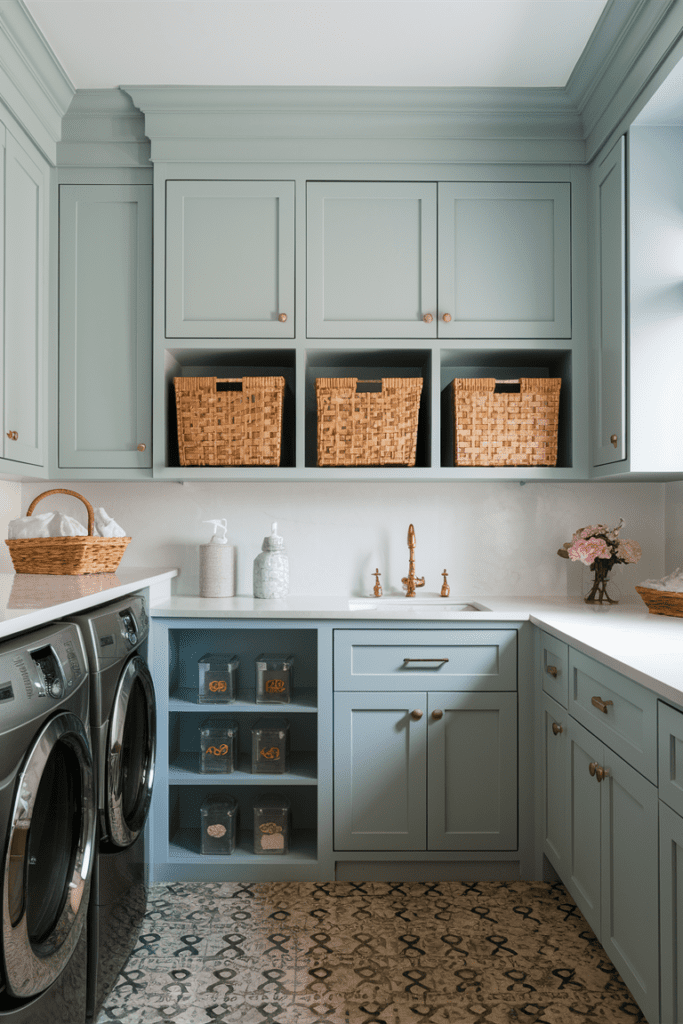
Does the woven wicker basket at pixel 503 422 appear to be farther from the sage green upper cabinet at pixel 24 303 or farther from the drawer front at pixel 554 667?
the sage green upper cabinet at pixel 24 303

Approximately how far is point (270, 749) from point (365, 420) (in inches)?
46.8

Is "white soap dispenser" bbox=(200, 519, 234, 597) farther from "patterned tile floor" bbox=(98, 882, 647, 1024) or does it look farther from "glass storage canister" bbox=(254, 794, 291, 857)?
"patterned tile floor" bbox=(98, 882, 647, 1024)

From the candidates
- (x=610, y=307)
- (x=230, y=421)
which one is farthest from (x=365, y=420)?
(x=610, y=307)

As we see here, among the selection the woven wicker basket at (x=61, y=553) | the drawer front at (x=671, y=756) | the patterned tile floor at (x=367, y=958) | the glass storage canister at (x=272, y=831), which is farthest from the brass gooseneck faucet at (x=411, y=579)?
the drawer front at (x=671, y=756)

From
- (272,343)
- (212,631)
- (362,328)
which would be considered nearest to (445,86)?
(362,328)

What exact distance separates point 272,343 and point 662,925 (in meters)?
1.96

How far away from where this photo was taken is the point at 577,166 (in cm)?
238

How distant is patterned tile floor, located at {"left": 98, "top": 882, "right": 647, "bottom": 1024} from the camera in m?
1.60

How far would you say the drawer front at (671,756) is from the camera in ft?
3.99

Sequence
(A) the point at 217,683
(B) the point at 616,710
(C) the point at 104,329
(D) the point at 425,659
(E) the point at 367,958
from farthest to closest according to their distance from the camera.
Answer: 1. (C) the point at 104,329
2. (A) the point at 217,683
3. (D) the point at 425,659
4. (E) the point at 367,958
5. (B) the point at 616,710

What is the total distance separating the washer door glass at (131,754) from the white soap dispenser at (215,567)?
53 cm

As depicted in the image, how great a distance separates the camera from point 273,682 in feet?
7.55

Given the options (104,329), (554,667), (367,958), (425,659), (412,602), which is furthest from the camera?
(412,602)

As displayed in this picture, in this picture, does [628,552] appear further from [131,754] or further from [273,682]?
[131,754]
